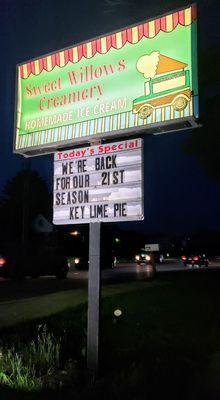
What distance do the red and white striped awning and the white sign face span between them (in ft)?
3.94

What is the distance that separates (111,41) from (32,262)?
18001 millimetres

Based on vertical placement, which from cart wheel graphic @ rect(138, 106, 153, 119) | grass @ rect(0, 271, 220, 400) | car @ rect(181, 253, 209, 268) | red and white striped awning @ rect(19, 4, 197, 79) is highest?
red and white striped awning @ rect(19, 4, 197, 79)

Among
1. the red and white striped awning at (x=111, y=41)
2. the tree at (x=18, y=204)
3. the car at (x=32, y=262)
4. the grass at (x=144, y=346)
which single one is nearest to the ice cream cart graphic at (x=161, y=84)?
the red and white striped awning at (x=111, y=41)

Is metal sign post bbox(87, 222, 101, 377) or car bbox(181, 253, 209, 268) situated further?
car bbox(181, 253, 209, 268)

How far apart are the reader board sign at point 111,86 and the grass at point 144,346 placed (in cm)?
280

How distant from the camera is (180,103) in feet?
20.4

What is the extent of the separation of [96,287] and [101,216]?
0.85 meters

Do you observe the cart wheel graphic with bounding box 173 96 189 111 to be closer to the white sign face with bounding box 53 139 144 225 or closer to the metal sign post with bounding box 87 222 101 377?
the white sign face with bounding box 53 139 144 225

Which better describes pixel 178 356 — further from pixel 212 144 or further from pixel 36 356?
pixel 212 144

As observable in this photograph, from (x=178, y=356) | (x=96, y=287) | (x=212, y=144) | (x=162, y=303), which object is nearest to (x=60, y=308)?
(x=162, y=303)

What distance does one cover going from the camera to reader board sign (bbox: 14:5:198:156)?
625cm

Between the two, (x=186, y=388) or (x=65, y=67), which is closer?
(x=186, y=388)

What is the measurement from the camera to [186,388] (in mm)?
5922

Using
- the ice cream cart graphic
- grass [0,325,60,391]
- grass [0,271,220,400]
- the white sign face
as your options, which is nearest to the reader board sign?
the ice cream cart graphic
